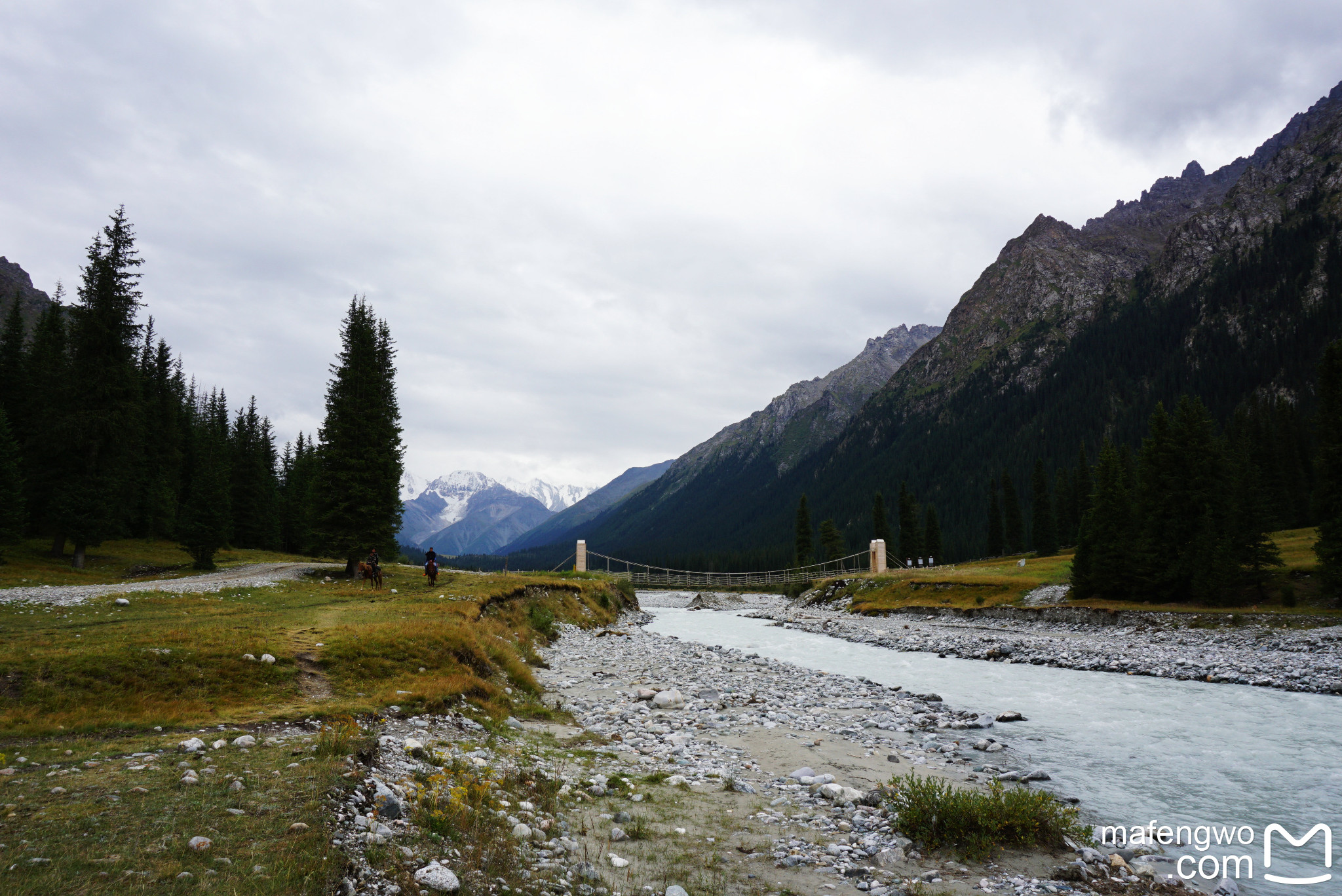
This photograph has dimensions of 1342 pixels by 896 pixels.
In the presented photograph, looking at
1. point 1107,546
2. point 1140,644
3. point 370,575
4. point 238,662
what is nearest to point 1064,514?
point 1107,546

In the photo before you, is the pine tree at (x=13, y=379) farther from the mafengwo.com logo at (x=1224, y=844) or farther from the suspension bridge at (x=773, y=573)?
the mafengwo.com logo at (x=1224, y=844)

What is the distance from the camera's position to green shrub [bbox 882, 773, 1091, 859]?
7344 mm

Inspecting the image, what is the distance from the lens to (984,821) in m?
7.42

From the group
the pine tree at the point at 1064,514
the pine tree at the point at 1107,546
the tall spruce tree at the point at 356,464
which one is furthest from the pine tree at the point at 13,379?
the pine tree at the point at 1064,514

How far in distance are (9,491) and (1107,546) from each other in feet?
214

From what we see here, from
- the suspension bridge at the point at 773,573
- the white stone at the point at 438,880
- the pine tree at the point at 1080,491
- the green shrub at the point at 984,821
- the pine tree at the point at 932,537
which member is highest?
the pine tree at the point at 1080,491

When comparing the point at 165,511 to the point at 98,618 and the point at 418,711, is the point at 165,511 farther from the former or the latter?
the point at 418,711

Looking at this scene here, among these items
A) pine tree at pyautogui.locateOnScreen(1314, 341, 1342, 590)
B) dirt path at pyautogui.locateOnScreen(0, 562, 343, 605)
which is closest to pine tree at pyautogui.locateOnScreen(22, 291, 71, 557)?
dirt path at pyautogui.locateOnScreen(0, 562, 343, 605)

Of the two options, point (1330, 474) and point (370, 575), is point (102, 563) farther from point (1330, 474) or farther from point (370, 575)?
point (1330, 474)

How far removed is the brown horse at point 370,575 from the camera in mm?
29547

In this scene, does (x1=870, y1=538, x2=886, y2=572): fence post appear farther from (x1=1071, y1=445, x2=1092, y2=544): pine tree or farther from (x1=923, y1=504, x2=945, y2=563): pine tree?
(x1=923, y1=504, x2=945, y2=563): pine tree

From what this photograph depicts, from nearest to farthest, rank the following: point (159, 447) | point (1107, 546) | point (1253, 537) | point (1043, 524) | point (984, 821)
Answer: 1. point (984, 821)
2. point (1253, 537)
3. point (1107, 546)
4. point (159, 447)
5. point (1043, 524)

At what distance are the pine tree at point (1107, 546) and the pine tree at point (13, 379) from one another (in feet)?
249

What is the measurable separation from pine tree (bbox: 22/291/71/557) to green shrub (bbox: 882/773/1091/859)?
47.6m
